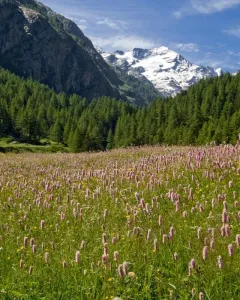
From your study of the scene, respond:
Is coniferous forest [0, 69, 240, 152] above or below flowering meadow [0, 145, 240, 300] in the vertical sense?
above

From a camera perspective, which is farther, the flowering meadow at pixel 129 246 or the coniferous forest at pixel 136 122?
the coniferous forest at pixel 136 122

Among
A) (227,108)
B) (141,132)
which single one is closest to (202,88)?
(227,108)

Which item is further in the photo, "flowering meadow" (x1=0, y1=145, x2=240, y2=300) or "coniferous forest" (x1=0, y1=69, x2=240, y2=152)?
"coniferous forest" (x1=0, y1=69, x2=240, y2=152)

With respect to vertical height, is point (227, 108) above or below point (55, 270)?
above

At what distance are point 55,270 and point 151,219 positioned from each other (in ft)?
6.53

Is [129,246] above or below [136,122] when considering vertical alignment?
below

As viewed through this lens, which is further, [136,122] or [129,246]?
[136,122]

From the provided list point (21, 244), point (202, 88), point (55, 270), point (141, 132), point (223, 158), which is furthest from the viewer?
point (202, 88)

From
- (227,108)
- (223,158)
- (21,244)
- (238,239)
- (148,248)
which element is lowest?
(21,244)

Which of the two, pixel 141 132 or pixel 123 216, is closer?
pixel 123 216

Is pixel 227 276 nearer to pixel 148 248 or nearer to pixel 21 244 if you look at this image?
pixel 148 248

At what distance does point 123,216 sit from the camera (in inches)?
263

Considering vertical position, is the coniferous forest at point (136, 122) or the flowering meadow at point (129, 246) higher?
the coniferous forest at point (136, 122)

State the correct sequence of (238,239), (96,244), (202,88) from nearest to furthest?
1. (238,239)
2. (96,244)
3. (202,88)
